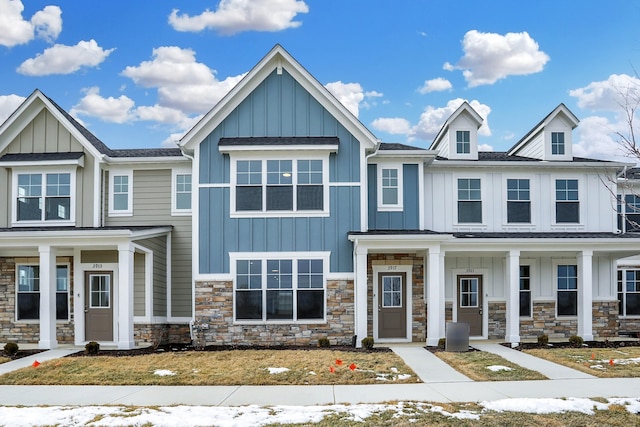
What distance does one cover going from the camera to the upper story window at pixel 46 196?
18.7 metres

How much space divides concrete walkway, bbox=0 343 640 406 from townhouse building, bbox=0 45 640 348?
17.4 feet

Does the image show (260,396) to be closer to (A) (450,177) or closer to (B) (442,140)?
(A) (450,177)

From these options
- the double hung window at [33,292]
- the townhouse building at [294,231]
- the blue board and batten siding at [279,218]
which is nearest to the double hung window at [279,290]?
the townhouse building at [294,231]

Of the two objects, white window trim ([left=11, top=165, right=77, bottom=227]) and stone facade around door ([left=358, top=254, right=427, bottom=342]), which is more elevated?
white window trim ([left=11, top=165, right=77, bottom=227])

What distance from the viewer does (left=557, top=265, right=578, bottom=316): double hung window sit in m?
19.5

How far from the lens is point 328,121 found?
18.0 meters

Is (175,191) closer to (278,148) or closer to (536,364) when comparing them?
(278,148)

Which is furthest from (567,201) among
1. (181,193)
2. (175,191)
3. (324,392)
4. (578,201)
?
(324,392)

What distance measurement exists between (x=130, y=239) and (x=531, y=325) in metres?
12.2

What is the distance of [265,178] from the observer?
58.0ft

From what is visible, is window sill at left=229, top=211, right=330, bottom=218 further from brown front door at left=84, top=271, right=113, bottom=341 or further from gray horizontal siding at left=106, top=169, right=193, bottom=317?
brown front door at left=84, top=271, right=113, bottom=341

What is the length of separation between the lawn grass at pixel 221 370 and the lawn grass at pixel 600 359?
3.66m

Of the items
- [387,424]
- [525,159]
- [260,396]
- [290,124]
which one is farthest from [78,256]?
[525,159]

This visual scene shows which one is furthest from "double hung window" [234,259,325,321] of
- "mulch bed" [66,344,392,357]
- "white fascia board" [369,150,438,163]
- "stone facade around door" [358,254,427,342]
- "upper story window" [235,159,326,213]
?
"white fascia board" [369,150,438,163]
